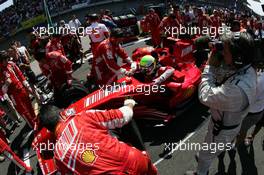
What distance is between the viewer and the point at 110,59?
23.6 ft

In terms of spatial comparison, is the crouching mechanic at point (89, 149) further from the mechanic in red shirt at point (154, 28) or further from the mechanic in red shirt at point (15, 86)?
the mechanic in red shirt at point (154, 28)

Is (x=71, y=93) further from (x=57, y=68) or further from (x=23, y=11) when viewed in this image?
(x=23, y=11)

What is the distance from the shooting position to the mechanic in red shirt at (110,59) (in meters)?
7.11

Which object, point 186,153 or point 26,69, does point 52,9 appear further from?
point 186,153

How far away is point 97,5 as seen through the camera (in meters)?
29.4

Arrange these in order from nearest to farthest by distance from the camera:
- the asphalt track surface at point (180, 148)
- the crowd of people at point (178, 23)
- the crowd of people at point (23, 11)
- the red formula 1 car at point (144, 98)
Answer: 1. the asphalt track surface at point (180, 148)
2. the red formula 1 car at point (144, 98)
3. the crowd of people at point (178, 23)
4. the crowd of people at point (23, 11)

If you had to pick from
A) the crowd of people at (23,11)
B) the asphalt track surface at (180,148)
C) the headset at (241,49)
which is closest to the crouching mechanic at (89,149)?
the headset at (241,49)

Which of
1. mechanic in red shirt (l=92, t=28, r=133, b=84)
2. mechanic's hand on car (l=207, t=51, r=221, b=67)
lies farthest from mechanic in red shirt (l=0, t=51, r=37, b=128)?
mechanic's hand on car (l=207, t=51, r=221, b=67)

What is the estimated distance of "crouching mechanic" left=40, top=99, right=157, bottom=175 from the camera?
322 centimetres

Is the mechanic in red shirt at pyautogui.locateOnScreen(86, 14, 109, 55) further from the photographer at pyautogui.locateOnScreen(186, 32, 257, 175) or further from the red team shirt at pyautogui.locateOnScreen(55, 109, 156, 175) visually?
the red team shirt at pyautogui.locateOnScreen(55, 109, 156, 175)

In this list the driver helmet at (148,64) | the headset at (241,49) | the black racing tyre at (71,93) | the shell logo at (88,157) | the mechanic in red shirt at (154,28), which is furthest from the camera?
the mechanic in red shirt at (154,28)

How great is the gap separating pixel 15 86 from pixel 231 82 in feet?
15.5

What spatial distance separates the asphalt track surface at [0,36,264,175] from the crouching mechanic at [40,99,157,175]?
7.05ft

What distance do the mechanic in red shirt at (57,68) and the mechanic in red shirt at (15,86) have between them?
22.0 inches
